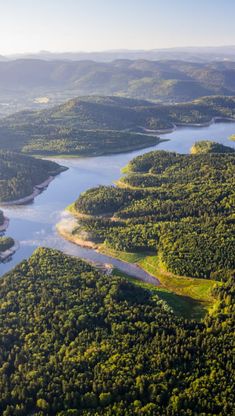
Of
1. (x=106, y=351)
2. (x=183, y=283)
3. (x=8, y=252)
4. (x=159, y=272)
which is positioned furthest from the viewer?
(x=8, y=252)

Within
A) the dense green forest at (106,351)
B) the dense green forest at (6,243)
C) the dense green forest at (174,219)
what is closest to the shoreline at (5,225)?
the dense green forest at (6,243)

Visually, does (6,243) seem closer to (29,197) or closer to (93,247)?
(93,247)

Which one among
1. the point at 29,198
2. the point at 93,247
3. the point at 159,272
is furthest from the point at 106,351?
the point at 29,198

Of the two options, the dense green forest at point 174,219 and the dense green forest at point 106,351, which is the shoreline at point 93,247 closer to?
the dense green forest at point 174,219

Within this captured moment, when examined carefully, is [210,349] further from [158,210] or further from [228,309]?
[158,210]

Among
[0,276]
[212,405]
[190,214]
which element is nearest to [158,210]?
[190,214]

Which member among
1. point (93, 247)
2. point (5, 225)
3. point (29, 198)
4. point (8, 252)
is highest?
point (29, 198)

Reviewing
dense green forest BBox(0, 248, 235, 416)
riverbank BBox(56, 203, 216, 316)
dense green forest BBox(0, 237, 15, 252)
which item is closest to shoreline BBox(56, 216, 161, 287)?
riverbank BBox(56, 203, 216, 316)
